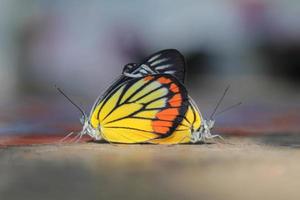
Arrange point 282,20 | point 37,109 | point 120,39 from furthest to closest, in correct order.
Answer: point 282,20, point 120,39, point 37,109

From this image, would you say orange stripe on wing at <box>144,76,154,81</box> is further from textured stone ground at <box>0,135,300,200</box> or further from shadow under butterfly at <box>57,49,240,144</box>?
textured stone ground at <box>0,135,300,200</box>

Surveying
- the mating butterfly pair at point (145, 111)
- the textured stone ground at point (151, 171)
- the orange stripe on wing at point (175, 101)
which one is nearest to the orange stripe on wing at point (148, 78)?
the mating butterfly pair at point (145, 111)

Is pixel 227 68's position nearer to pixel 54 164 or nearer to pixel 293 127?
pixel 293 127

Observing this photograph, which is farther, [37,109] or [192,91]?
[192,91]

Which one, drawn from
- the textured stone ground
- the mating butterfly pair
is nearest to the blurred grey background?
→ the mating butterfly pair

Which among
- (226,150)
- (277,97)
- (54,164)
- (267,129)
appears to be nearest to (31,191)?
(54,164)

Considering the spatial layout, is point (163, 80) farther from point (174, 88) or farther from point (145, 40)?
point (145, 40)

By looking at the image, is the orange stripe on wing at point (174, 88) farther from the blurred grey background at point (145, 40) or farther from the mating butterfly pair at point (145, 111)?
the blurred grey background at point (145, 40)
